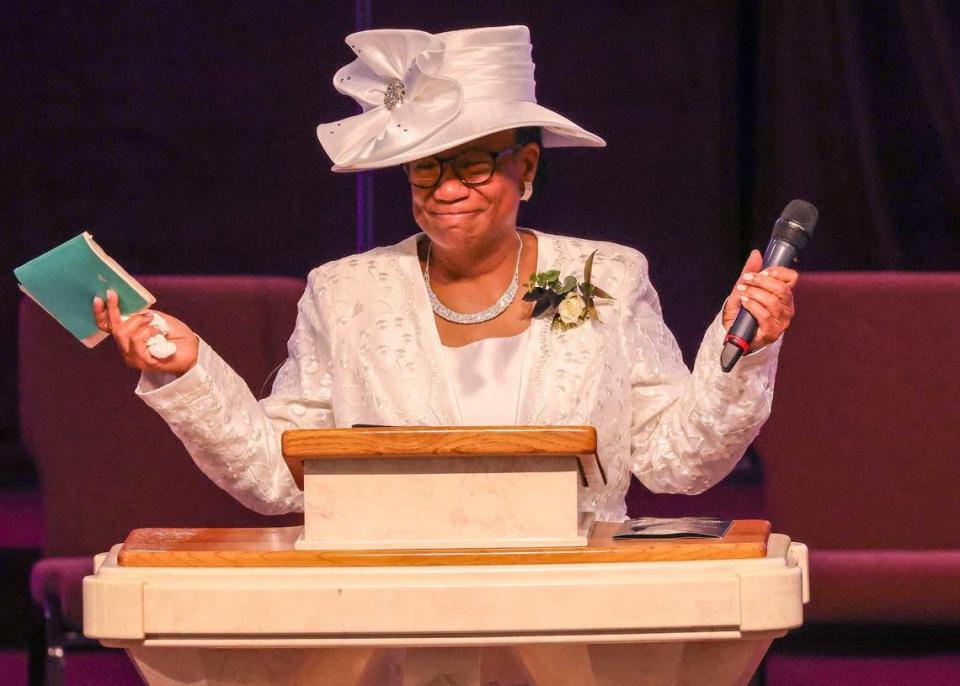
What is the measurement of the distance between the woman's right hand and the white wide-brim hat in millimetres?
404

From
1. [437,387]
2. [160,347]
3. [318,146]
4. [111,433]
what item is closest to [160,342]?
[160,347]

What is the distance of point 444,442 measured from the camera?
5.69 feet

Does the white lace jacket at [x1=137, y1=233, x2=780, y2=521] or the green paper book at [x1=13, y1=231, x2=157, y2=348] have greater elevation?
the green paper book at [x1=13, y1=231, x2=157, y2=348]

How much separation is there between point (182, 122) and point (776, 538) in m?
2.18

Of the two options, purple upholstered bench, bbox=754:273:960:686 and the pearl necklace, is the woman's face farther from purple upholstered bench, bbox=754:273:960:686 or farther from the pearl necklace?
purple upholstered bench, bbox=754:273:960:686

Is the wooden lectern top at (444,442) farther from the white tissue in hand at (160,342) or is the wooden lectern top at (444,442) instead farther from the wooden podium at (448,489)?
the white tissue in hand at (160,342)

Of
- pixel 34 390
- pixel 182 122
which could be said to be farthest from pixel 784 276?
pixel 182 122

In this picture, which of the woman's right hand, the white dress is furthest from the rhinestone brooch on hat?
the woman's right hand

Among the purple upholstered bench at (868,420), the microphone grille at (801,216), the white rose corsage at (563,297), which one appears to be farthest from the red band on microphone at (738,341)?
the purple upholstered bench at (868,420)

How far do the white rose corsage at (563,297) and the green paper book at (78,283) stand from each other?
663mm

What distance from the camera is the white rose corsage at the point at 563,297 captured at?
251cm

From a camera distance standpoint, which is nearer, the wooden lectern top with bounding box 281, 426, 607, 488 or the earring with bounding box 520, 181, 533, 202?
the wooden lectern top with bounding box 281, 426, 607, 488

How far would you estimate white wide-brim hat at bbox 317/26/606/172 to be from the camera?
2373 mm

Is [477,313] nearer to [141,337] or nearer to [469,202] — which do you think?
[469,202]
